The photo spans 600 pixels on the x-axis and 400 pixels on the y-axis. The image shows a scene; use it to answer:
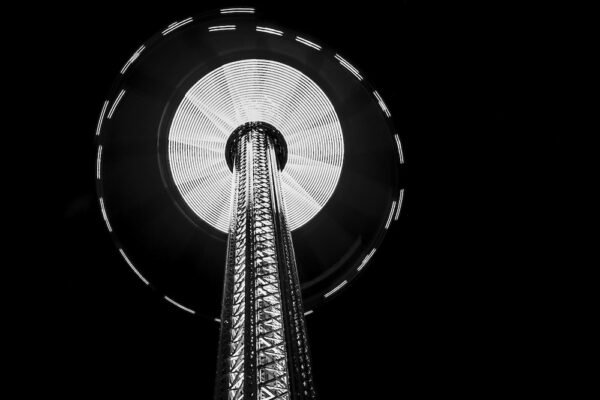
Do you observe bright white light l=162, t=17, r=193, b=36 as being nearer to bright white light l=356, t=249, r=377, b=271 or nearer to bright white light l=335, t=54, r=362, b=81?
bright white light l=335, t=54, r=362, b=81

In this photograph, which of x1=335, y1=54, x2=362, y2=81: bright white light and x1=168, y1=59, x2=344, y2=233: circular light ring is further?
x1=168, y1=59, x2=344, y2=233: circular light ring

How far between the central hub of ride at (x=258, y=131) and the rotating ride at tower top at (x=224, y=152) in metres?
Result: 0.06

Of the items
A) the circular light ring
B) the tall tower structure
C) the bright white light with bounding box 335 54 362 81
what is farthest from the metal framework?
the bright white light with bounding box 335 54 362 81

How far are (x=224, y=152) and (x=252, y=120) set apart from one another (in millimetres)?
583

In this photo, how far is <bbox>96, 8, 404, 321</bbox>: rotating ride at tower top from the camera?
19.6 ft

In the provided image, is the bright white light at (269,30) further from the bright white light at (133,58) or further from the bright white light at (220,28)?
the bright white light at (133,58)

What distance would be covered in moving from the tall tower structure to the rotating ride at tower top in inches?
0.6

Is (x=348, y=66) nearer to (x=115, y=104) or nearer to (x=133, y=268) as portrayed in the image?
(x=115, y=104)

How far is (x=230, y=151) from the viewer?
20.6 ft

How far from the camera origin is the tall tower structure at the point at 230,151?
19.5 ft

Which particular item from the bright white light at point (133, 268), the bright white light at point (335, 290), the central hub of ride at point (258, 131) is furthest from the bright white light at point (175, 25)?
the bright white light at point (335, 290)

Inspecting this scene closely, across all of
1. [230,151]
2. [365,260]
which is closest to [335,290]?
[365,260]

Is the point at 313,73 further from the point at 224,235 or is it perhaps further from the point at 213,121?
the point at 224,235

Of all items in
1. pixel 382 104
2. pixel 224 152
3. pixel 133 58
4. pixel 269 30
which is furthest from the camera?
pixel 224 152
